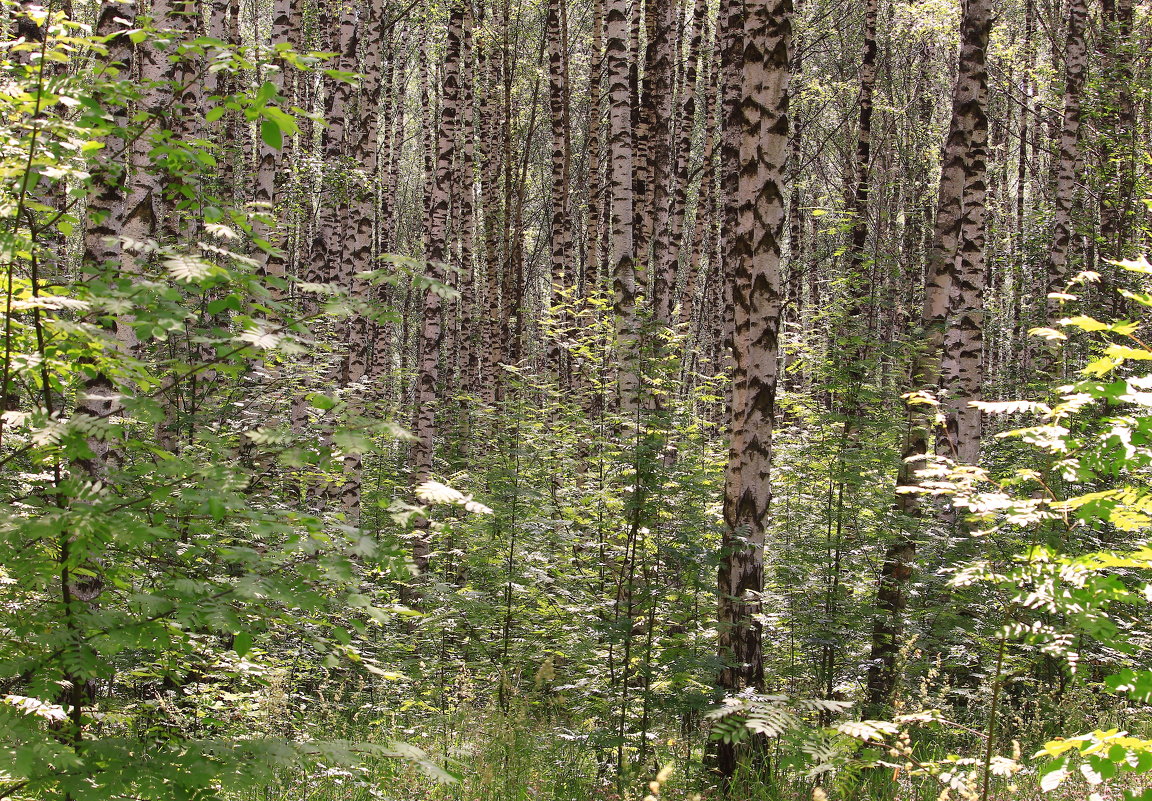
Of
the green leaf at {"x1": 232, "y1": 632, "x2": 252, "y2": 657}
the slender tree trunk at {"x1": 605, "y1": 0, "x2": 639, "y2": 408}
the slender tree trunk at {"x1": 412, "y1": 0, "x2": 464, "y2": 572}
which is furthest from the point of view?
the slender tree trunk at {"x1": 412, "y1": 0, "x2": 464, "y2": 572}

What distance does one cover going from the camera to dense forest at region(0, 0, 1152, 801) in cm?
263

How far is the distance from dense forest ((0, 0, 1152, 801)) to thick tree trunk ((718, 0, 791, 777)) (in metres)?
0.03

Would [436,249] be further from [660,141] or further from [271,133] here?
[271,133]

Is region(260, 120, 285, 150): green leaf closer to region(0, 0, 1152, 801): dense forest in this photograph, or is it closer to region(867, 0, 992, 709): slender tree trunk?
region(0, 0, 1152, 801): dense forest

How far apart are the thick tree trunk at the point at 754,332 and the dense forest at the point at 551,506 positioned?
0.03 m

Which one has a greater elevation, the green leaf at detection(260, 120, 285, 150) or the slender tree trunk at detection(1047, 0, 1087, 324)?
the slender tree trunk at detection(1047, 0, 1087, 324)

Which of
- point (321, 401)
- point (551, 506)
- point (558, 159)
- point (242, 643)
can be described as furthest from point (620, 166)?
point (242, 643)

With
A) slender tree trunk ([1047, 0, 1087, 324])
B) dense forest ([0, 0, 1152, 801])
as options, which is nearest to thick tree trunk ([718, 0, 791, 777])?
dense forest ([0, 0, 1152, 801])

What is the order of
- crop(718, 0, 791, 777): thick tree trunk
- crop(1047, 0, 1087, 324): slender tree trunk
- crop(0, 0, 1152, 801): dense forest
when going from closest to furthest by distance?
crop(0, 0, 1152, 801): dense forest < crop(718, 0, 791, 777): thick tree trunk < crop(1047, 0, 1087, 324): slender tree trunk

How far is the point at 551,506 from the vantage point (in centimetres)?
810

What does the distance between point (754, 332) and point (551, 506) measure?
→ 3.52m

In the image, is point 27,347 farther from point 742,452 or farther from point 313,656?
point 313,656

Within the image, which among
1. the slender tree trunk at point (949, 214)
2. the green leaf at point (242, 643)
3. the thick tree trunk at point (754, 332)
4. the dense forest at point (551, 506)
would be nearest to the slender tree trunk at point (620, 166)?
the dense forest at point (551, 506)

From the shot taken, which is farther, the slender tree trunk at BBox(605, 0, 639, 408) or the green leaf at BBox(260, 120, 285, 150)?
the slender tree trunk at BBox(605, 0, 639, 408)
